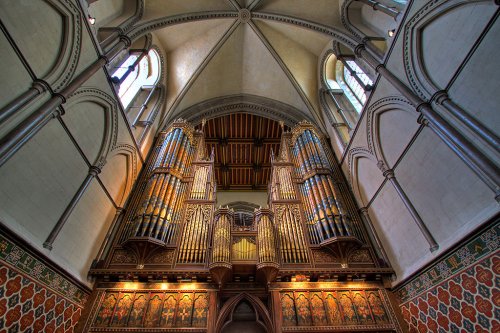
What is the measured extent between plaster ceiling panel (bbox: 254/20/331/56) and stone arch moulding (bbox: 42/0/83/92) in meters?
7.78

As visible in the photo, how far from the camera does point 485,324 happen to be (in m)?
4.34

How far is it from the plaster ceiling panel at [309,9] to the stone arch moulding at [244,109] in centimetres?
406

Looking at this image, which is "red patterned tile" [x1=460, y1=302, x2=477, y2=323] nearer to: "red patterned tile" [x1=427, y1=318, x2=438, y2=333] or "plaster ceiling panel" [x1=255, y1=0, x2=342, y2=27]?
"red patterned tile" [x1=427, y1=318, x2=438, y2=333]

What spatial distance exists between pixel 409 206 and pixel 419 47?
3.68 meters

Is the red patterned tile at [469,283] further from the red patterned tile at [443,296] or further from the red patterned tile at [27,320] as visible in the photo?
the red patterned tile at [27,320]

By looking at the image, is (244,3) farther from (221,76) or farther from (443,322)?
(443,322)

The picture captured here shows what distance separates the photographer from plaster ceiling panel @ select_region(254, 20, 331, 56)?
37.4 ft

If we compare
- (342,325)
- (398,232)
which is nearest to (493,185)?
(398,232)

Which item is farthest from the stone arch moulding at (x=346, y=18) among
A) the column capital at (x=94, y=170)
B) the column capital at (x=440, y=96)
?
the column capital at (x=94, y=170)

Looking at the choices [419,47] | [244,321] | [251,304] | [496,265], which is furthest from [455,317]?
[419,47]

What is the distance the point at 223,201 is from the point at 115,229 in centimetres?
872

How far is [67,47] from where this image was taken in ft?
18.5

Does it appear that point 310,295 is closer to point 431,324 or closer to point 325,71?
point 431,324

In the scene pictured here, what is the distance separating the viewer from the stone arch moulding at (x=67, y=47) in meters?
5.34
